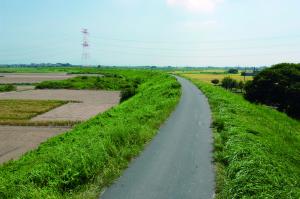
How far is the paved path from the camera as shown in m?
10.7

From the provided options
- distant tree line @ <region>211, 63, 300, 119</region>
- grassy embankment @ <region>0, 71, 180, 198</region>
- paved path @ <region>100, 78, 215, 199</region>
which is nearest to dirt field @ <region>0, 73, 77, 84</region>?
distant tree line @ <region>211, 63, 300, 119</region>

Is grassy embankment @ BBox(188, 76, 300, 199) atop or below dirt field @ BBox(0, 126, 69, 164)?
atop

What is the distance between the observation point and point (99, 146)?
14.2m

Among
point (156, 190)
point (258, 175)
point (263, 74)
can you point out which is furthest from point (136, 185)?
point (263, 74)

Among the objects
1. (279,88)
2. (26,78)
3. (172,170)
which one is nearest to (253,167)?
(172,170)

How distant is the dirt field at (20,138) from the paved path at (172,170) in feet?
33.5

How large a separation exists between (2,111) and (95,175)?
37.1m

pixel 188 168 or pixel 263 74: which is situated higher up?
pixel 263 74

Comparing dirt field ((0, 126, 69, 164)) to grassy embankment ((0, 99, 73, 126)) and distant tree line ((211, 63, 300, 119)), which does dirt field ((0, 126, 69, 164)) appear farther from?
distant tree line ((211, 63, 300, 119))

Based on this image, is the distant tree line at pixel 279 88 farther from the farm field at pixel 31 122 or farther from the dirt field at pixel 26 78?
the dirt field at pixel 26 78

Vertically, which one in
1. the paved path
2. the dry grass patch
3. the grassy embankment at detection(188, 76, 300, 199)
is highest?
the grassy embankment at detection(188, 76, 300, 199)

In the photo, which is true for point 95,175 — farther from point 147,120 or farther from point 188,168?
point 147,120

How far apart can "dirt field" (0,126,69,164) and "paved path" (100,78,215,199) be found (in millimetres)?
10199

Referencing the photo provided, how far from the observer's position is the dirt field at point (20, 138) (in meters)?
23.2
